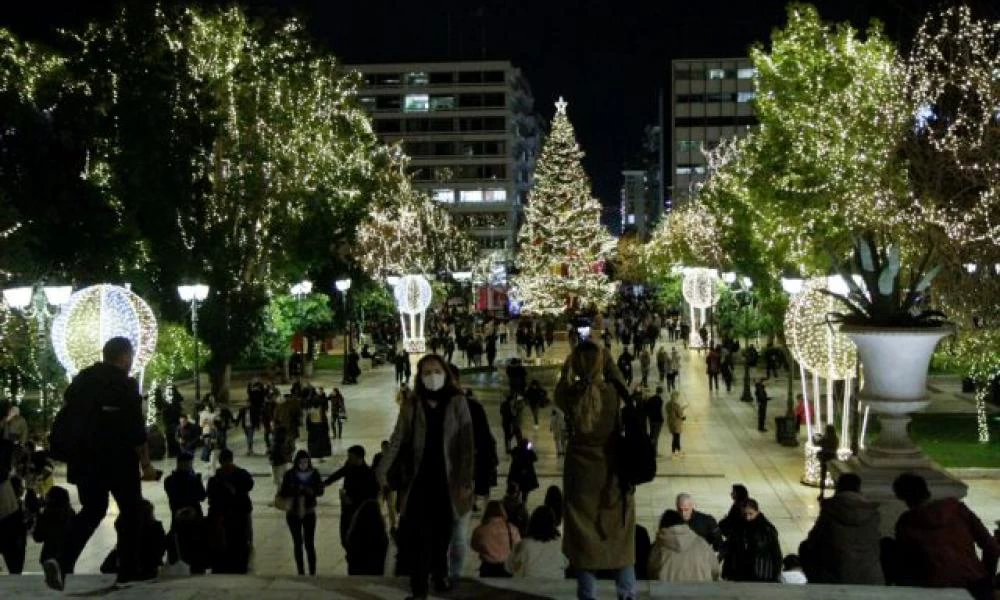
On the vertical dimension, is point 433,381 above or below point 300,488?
above

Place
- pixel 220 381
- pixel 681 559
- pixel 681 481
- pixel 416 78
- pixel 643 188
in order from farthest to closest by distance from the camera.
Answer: pixel 643 188
pixel 416 78
pixel 220 381
pixel 681 481
pixel 681 559

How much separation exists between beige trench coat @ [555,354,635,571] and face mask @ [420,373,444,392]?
73 centimetres

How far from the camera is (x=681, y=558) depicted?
874 centimetres

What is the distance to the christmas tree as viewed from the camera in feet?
177

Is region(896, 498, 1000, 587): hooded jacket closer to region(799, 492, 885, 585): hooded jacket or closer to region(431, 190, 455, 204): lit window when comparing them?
region(799, 492, 885, 585): hooded jacket

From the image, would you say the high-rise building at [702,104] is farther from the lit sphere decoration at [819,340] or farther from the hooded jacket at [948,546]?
the hooded jacket at [948,546]

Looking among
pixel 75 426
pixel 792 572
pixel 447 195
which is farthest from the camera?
pixel 447 195

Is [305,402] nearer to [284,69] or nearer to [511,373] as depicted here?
[511,373]

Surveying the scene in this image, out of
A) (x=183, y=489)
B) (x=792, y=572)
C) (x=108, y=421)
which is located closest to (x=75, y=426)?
(x=108, y=421)

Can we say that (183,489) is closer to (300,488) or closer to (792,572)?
(300,488)

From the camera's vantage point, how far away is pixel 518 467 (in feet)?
56.4

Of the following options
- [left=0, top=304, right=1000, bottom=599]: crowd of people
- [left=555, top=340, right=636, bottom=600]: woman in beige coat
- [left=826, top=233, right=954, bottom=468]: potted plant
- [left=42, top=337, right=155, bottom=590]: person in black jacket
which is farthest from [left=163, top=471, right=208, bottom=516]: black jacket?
[left=826, top=233, right=954, bottom=468]: potted plant

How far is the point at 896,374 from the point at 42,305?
690 inches

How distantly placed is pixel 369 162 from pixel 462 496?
32005 millimetres
